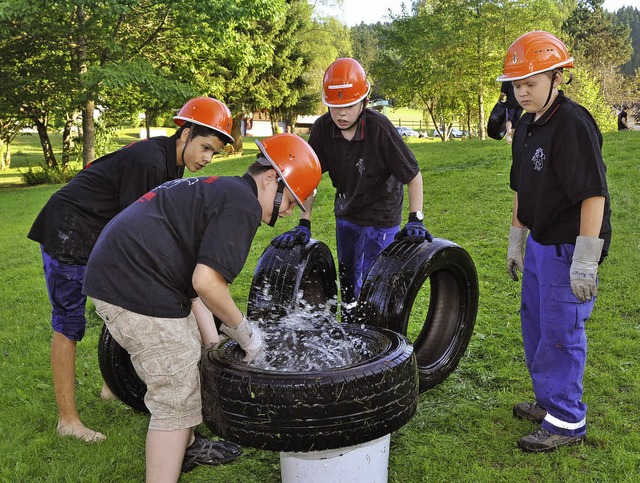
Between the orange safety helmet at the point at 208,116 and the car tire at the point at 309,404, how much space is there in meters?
1.78

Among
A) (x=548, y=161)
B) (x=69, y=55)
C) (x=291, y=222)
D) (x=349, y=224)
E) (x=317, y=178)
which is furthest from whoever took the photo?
(x=69, y=55)

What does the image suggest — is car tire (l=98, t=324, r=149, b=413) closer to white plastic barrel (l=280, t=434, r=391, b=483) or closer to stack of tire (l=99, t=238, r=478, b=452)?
stack of tire (l=99, t=238, r=478, b=452)

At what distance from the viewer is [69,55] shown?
1923cm

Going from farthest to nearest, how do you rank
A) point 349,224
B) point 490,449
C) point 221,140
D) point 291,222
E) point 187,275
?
point 291,222 < point 349,224 < point 221,140 < point 490,449 < point 187,275

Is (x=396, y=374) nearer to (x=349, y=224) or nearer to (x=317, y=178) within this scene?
(x=317, y=178)

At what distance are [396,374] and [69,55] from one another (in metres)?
19.2

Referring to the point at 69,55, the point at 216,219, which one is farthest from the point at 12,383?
the point at 69,55

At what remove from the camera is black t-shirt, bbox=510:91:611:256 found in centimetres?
336

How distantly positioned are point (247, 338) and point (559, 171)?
74.8 inches

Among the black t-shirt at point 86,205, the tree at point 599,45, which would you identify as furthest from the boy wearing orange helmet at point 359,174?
the tree at point 599,45

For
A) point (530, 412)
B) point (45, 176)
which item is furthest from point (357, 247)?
point (45, 176)

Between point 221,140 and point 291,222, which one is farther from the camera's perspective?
point 291,222

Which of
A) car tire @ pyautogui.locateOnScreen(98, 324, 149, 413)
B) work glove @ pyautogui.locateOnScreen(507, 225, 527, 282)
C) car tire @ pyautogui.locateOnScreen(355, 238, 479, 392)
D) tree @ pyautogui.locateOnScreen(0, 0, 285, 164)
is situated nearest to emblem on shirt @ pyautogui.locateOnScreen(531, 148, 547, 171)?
work glove @ pyautogui.locateOnScreen(507, 225, 527, 282)

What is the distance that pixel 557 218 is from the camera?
3.59 m
